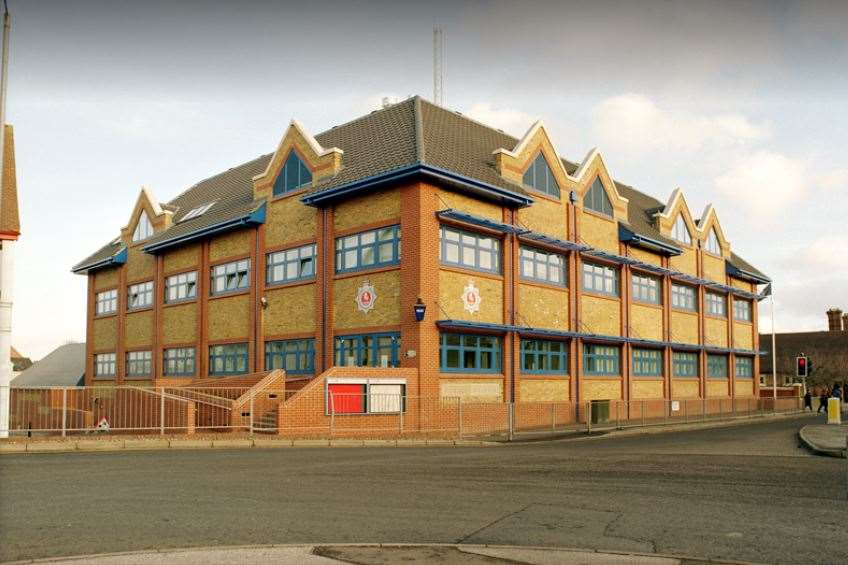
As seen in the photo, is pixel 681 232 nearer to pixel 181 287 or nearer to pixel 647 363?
pixel 647 363

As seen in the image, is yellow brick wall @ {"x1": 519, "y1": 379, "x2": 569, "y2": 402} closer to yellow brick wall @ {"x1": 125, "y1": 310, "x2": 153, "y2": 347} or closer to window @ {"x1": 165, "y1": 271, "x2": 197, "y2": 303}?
window @ {"x1": 165, "y1": 271, "x2": 197, "y2": 303}

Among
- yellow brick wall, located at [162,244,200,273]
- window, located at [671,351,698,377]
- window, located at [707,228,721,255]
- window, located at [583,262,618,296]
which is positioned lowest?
window, located at [671,351,698,377]

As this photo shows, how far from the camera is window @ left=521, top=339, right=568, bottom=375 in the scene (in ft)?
103

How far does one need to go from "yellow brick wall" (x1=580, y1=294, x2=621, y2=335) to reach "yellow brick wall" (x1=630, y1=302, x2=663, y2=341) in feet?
5.13

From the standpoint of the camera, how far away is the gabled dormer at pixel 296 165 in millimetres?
→ 31578

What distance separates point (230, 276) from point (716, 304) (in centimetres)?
3024

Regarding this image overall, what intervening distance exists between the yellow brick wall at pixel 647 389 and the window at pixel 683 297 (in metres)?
5.14

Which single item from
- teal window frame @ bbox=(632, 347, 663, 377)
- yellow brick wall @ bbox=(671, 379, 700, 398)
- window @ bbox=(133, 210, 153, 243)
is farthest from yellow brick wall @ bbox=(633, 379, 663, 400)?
window @ bbox=(133, 210, 153, 243)

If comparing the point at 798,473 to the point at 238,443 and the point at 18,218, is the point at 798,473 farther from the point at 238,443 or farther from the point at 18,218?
the point at 18,218

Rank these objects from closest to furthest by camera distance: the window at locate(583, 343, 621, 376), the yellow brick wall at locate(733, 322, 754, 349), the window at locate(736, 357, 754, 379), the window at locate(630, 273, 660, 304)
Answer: the window at locate(583, 343, 621, 376)
the window at locate(630, 273, 660, 304)
the yellow brick wall at locate(733, 322, 754, 349)
the window at locate(736, 357, 754, 379)

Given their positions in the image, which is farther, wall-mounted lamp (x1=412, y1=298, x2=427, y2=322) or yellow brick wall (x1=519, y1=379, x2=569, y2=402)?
yellow brick wall (x1=519, y1=379, x2=569, y2=402)

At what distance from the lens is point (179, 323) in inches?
1564

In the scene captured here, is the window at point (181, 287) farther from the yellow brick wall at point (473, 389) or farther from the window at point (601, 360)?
the window at point (601, 360)

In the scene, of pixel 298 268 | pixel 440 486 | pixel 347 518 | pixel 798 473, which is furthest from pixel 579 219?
pixel 347 518
